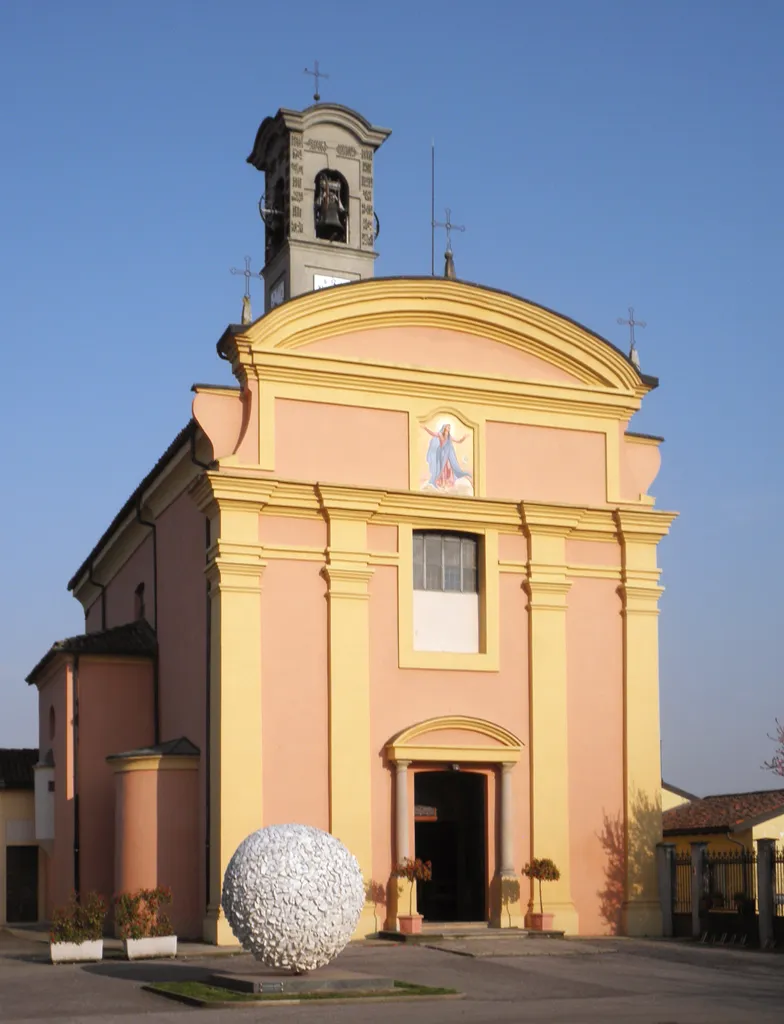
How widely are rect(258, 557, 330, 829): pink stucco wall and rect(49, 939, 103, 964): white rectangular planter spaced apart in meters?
3.59

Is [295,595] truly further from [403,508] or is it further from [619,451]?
[619,451]

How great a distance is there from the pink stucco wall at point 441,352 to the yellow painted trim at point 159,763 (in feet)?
22.7

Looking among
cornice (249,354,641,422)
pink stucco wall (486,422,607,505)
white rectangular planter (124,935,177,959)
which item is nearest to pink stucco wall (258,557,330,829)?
cornice (249,354,641,422)

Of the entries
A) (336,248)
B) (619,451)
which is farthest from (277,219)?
(619,451)

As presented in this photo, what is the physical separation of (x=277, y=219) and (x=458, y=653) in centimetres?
1019

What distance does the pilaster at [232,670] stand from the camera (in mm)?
22656

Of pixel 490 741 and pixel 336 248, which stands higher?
pixel 336 248

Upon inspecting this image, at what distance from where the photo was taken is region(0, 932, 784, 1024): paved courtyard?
1489cm

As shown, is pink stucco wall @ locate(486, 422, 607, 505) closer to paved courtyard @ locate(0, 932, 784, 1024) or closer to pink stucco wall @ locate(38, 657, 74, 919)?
paved courtyard @ locate(0, 932, 784, 1024)

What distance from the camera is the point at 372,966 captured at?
19359 millimetres

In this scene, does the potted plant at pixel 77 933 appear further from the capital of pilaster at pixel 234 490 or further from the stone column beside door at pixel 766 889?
the stone column beside door at pixel 766 889

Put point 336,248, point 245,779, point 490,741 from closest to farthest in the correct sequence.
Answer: point 245,779, point 490,741, point 336,248

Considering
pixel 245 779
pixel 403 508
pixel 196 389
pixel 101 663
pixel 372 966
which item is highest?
pixel 196 389

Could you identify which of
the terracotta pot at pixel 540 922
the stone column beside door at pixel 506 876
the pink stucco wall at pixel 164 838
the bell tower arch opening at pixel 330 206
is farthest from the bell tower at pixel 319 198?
the terracotta pot at pixel 540 922
